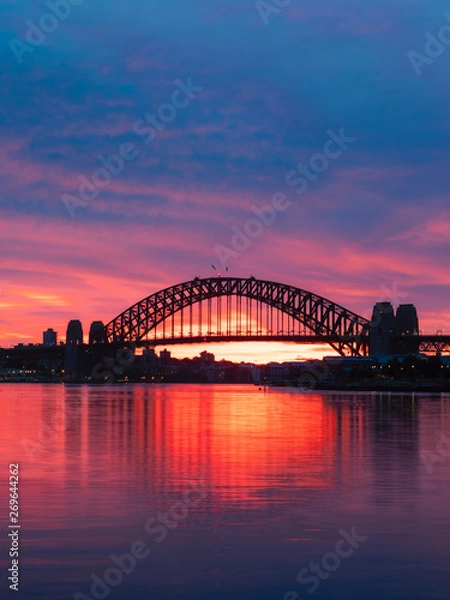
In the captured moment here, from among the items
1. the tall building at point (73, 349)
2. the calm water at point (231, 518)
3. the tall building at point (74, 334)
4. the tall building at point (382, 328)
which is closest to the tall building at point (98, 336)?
the tall building at point (74, 334)

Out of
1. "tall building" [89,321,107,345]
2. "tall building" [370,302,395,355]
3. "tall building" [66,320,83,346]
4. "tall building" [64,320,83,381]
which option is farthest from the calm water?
"tall building" [89,321,107,345]

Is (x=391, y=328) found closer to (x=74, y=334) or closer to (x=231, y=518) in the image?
(x=74, y=334)

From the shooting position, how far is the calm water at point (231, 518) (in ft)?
48.5

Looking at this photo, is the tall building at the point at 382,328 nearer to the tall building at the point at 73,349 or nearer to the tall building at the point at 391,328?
the tall building at the point at 391,328

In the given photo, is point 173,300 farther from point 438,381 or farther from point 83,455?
point 83,455

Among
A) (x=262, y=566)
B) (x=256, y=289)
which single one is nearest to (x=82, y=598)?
(x=262, y=566)

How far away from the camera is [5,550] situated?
1658 centimetres

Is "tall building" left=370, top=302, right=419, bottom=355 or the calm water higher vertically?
"tall building" left=370, top=302, right=419, bottom=355

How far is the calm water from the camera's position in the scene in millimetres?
14789

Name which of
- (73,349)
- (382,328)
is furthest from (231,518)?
(73,349)

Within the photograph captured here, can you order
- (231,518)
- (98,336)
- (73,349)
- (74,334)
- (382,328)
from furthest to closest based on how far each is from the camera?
1. (98,336)
2. (74,334)
3. (73,349)
4. (382,328)
5. (231,518)

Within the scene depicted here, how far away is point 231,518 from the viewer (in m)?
20.0

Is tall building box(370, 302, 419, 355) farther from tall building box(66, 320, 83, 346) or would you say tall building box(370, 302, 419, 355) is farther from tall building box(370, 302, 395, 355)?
tall building box(66, 320, 83, 346)

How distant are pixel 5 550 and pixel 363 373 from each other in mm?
140308
